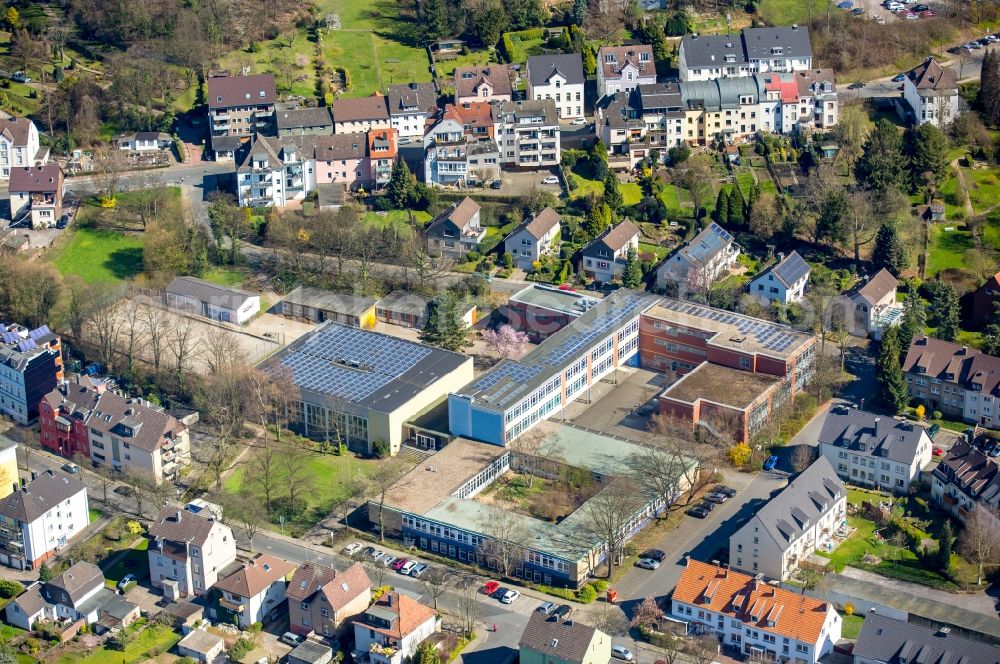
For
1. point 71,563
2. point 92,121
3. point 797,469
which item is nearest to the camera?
point 71,563

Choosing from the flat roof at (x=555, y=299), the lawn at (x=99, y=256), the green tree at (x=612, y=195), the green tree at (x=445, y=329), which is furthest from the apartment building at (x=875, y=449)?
the lawn at (x=99, y=256)

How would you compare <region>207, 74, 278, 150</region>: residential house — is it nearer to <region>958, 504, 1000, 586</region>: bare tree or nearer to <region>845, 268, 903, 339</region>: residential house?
<region>845, 268, 903, 339</region>: residential house

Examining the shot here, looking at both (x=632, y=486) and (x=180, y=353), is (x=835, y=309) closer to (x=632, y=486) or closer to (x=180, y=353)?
(x=632, y=486)

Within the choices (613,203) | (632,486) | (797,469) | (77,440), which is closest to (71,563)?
(77,440)

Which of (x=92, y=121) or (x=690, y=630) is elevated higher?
(x=92, y=121)

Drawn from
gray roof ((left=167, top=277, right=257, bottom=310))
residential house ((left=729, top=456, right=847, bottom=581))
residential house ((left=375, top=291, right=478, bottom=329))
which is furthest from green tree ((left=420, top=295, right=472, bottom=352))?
residential house ((left=729, top=456, right=847, bottom=581))

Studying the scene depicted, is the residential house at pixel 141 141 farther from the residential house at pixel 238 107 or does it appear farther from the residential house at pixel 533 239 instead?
the residential house at pixel 533 239
